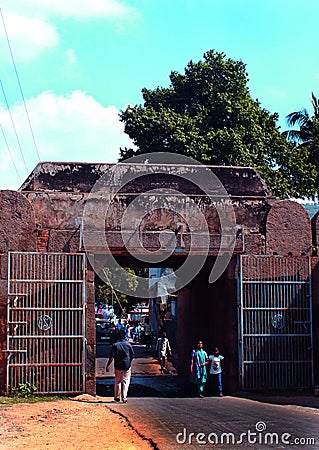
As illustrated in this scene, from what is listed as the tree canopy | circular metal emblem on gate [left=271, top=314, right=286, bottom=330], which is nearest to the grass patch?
circular metal emblem on gate [left=271, top=314, right=286, bottom=330]

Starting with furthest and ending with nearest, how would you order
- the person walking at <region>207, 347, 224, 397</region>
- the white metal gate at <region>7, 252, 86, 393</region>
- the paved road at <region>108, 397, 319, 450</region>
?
1. the person walking at <region>207, 347, 224, 397</region>
2. the white metal gate at <region>7, 252, 86, 393</region>
3. the paved road at <region>108, 397, 319, 450</region>

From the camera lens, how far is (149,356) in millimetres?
30391

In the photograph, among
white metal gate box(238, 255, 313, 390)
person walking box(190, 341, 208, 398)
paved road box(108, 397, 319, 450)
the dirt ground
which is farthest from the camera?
A: person walking box(190, 341, 208, 398)

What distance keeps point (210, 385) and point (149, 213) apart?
5.01 meters

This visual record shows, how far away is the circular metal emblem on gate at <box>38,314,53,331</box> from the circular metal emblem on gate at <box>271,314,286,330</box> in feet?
15.6

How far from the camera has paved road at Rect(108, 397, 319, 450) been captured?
8.38 metres

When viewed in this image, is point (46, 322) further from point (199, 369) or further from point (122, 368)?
point (199, 369)

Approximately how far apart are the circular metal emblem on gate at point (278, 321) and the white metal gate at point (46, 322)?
410 cm

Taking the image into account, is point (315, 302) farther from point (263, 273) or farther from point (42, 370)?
point (42, 370)

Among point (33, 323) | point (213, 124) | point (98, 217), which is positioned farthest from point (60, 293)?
point (213, 124)

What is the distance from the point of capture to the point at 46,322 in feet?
46.6

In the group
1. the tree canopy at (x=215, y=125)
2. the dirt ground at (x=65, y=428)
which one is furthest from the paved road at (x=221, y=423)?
the tree canopy at (x=215, y=125)

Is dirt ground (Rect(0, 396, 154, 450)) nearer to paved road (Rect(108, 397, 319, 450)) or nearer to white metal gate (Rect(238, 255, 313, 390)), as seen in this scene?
paved road (Rect(108, 397, 319, 450))

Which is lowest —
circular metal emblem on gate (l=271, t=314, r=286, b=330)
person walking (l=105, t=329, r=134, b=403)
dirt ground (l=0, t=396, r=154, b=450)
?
dirt ground (l=0, t=396, r=154, b=450)
